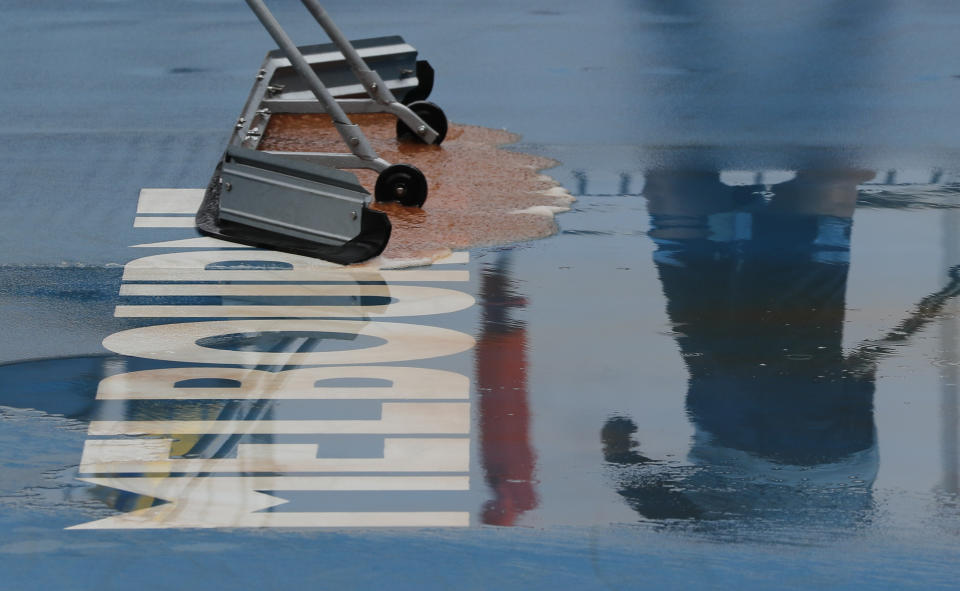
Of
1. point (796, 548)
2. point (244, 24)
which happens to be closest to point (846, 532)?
point (796, 548)

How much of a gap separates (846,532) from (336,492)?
174 centimetres

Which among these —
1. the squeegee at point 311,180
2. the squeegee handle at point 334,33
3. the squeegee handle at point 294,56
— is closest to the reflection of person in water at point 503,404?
the squeegee at point 311,180

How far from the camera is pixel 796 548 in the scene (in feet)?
15.7

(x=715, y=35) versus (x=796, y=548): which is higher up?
(x=715, y=35)

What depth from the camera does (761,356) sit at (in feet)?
21.0

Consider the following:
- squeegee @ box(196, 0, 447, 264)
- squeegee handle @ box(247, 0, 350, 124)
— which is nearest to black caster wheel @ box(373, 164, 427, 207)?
squeegee @ box(196, 0, 447, 264)

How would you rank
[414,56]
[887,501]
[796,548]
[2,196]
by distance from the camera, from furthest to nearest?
[414,56]
[2,196]
[887,501]
[796,548]

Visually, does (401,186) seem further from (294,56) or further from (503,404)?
(503,404)

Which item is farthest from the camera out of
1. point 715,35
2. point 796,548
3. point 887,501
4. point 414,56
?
point 715,35

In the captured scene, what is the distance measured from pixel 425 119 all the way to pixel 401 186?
161cm

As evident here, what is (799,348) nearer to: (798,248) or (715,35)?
(798,248)

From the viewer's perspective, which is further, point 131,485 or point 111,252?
point 111,252

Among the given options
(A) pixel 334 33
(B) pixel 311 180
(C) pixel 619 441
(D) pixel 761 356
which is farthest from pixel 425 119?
(C) pixel 619 441

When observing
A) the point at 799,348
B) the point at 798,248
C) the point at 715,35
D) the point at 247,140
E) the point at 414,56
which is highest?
the point at 715,35
